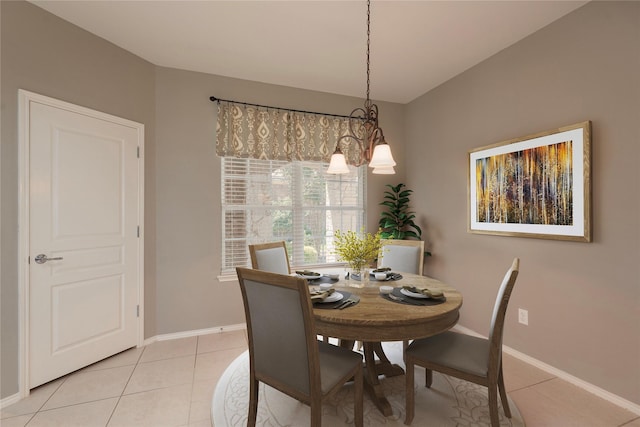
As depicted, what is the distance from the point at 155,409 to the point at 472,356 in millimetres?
2073

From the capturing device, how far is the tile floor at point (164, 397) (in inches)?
74.8

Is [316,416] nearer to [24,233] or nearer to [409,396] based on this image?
[409,396]

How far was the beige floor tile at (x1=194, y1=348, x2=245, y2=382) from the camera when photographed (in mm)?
2436

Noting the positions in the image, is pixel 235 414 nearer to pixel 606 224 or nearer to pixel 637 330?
pixel 637 330

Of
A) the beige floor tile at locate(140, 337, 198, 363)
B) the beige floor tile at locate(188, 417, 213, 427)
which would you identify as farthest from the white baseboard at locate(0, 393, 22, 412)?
the beige floor tile at locate(188, 417, 213, 427)

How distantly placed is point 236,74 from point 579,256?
362 centimetres

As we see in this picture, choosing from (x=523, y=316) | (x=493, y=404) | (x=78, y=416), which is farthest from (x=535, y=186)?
(x=78, y=416)

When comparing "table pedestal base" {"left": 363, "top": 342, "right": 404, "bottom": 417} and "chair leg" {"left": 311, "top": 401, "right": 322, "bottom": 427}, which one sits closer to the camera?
"chair leg" {"left": 311, "top": 401, "right": 322, "bottom": 427}

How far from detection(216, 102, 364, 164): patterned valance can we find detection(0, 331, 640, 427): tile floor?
2135 mm

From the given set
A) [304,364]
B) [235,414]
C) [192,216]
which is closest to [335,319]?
[304,364]

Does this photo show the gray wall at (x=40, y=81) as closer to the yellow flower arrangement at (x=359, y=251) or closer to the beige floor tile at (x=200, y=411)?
the beige floor tile at (x=200, y=411)

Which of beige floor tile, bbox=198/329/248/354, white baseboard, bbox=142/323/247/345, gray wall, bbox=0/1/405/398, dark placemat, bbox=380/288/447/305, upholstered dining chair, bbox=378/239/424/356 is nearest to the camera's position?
dark placemat, bbox=380/288/447/305

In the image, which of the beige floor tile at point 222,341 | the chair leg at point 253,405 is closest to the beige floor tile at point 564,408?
the chair leg at point 253,405

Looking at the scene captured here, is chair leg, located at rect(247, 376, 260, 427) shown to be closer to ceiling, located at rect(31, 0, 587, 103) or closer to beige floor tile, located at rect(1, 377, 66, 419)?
beige floor tile, located at rect(1, 377, 66, 419)
